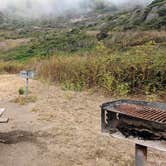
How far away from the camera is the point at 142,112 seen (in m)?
2.82

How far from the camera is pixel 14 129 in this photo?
570cm

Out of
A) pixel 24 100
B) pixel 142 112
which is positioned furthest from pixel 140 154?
pixel 24 100

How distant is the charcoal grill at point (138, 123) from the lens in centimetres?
256

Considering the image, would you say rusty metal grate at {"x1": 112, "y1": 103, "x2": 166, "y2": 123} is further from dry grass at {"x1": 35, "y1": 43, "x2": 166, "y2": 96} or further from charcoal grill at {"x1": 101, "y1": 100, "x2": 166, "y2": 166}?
dry grass at {"x1": 35, "y1": 43, "x2": 166, "y2": 96}

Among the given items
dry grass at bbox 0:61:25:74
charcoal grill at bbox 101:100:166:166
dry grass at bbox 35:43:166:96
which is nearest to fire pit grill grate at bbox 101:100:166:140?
charcoal grill at bbox 101:100:166:166

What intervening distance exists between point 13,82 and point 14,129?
5.08 m

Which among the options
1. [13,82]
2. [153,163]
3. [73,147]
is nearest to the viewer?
[153,163]

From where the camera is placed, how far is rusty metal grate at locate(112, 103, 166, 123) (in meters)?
2.64

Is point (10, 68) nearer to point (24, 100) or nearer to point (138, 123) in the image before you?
point (24, 100)

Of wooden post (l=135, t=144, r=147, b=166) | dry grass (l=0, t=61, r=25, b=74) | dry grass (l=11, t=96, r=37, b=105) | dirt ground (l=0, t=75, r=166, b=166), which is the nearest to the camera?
wooden post (l=135, t=144, r=147, b=166)

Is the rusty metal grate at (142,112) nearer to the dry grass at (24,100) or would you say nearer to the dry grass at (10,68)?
the dry grass at (24,100)

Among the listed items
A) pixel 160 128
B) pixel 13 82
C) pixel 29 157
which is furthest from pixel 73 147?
pixel 13 82

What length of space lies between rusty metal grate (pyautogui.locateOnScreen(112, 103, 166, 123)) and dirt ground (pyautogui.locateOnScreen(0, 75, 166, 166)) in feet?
4.83

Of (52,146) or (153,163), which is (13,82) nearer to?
(52,146)
